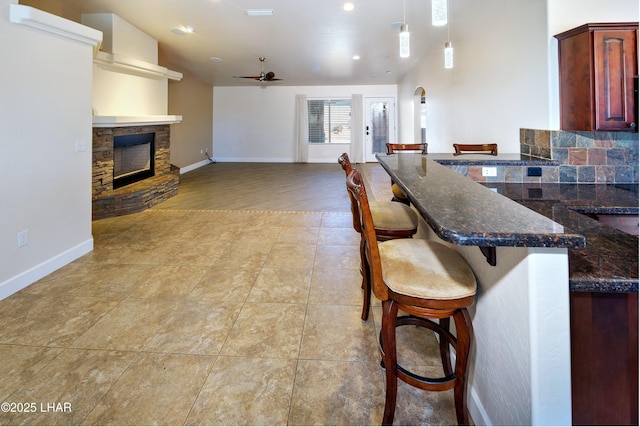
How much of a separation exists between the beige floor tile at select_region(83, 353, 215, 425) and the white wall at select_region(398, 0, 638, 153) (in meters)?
3.01

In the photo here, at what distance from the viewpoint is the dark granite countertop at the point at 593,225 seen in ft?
3.24

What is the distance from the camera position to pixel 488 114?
3.81m

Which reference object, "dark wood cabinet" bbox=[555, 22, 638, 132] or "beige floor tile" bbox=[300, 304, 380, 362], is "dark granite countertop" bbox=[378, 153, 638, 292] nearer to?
"dark wood cabinet" bbox=[555, 22, 638, 132]

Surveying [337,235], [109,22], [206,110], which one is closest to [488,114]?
[337,235]

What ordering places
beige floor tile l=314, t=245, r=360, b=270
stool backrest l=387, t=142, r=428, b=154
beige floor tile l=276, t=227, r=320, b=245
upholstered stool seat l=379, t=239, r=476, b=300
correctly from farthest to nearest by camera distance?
beige floor tile l=276, t=227, r=320, b=245
stool backrest l=387, t=142, r=428, b=154
beige floor tile l=314, t=245, r=360, b=270
upholstered stool seat l=379, t=239, r=476, b=300

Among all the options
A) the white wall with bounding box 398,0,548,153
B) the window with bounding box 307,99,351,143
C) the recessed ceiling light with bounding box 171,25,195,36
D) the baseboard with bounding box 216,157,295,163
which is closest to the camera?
the white wall with bounding box 398,0,548,153

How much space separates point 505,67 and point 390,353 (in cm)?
321

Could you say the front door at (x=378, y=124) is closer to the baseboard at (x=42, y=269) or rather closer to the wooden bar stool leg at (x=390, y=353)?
the baseboard at (x=42, y=269)

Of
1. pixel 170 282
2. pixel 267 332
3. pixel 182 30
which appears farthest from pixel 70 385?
pixel 182 30

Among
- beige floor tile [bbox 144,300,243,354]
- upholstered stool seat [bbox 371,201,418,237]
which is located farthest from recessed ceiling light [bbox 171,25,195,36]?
upholstered stool seat [bbox 371,201,418,237]

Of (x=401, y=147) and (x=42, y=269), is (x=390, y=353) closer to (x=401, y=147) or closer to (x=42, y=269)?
(x=401, y=147)

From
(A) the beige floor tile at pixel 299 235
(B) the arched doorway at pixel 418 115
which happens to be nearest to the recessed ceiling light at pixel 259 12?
(A) the beige floor tile at pixel 299 235

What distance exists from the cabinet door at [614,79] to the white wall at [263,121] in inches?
374

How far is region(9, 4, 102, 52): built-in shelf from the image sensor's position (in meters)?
2.49
